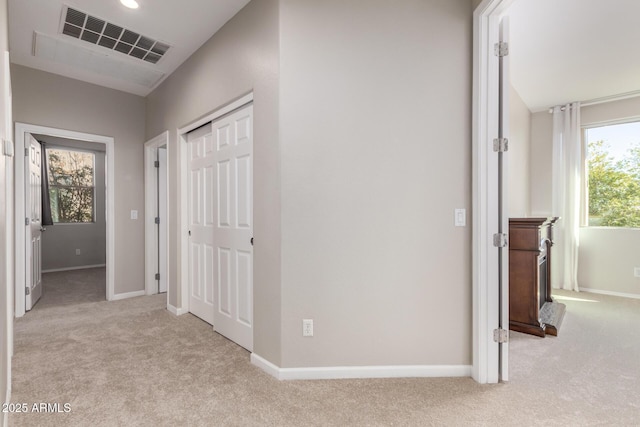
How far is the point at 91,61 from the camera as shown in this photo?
3.41m

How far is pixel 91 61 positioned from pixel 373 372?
4112 mm

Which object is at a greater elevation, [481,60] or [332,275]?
[481,60]

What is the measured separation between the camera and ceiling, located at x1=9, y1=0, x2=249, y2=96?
8.38ft

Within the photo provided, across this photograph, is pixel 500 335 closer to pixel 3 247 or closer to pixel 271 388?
pixel 271 388

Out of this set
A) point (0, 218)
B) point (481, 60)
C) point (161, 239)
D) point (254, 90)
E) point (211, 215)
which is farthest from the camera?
point (161, 239)

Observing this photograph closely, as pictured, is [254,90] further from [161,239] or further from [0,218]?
[161,239]

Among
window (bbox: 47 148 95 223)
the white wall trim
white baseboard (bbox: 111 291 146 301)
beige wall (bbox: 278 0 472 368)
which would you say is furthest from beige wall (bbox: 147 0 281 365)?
window (bbox: 47 148 95 223)

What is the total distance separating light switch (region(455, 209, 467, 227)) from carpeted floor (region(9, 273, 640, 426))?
1.03 m

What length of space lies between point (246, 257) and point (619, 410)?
2556 mm

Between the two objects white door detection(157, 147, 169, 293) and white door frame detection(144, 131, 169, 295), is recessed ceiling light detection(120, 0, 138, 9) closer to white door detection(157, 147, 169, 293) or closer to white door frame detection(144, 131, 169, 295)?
white door frame detection(144, 131, 169, 295)

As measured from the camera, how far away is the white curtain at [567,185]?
178 inches

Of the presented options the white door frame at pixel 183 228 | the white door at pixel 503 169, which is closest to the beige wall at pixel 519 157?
the white door at pixel 503 169

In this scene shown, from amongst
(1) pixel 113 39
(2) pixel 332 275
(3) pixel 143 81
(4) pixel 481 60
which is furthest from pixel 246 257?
(3) pixel 143 81

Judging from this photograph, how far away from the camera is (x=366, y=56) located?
2139mm
